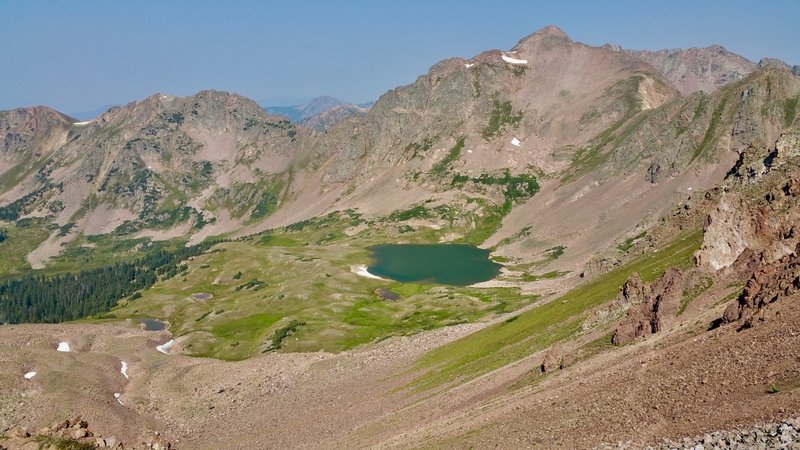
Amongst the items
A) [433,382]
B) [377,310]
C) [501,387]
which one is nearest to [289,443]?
[433,382]

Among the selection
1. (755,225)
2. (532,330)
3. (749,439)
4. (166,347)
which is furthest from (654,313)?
(166,347)

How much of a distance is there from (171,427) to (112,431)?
9.37 meters

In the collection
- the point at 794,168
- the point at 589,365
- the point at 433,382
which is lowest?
the point at 433,382

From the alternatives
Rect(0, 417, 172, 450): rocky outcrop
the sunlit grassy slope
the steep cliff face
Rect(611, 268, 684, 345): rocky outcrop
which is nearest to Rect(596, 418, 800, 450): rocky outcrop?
Rect(611, 268, 684, 345): rocky outcrop

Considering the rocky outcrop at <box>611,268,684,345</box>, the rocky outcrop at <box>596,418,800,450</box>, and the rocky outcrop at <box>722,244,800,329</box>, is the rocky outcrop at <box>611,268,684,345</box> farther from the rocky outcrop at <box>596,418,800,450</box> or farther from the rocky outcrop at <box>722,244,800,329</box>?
the rocky outcrop at <box>596,418,800,450</box>

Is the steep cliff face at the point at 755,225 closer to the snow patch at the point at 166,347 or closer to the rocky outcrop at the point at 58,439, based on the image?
the rocky outcrop at the point at 58,439

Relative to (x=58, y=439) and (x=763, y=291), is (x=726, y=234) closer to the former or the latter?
(x=763, y=291)

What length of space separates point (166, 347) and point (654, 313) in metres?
140

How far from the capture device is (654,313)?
61.8 m

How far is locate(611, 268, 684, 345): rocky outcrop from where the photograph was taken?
60531 millimetres

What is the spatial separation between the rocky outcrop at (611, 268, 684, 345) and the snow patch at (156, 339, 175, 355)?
Result: 12850 centimetres

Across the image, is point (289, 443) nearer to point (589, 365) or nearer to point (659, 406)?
point (589, 365)

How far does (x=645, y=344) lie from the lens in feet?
180

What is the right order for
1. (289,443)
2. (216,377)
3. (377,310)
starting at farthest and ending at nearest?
(377,310)
(216,377)
(289,443)
